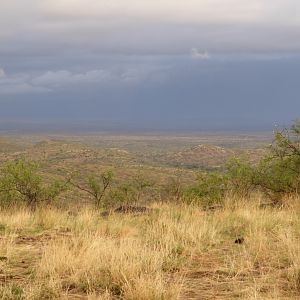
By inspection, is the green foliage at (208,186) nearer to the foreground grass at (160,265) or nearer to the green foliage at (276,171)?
the green foliage at (276,171)

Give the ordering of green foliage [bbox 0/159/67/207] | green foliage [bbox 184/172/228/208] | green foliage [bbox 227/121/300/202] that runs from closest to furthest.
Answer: green foliage [bbox 227/121/300/202] → green foliage [bbox 184/172/228/208] → green foliage [bbox 0/159/67/207]

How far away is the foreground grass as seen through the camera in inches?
235

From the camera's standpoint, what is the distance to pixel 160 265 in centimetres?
690

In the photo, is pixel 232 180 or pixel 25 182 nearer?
pixel 232 180

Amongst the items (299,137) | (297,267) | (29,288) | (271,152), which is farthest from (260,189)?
(29,288)

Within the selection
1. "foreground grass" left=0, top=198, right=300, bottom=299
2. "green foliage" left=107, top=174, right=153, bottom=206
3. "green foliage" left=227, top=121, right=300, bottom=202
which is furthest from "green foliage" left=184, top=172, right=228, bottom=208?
"foreground grass" left=0, top=198, right=300, bottom=299

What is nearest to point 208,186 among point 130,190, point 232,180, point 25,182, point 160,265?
point 232,180

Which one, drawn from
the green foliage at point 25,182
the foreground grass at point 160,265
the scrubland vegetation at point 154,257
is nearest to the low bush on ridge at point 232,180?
the green foliage at point 25,182

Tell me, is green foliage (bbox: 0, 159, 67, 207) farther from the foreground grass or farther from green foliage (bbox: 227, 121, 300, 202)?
the foreground grass

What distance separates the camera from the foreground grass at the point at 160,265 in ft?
19.6

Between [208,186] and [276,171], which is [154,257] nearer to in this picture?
[276,171]

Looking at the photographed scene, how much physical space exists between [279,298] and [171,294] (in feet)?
3.94

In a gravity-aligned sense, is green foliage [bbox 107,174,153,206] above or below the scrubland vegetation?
below

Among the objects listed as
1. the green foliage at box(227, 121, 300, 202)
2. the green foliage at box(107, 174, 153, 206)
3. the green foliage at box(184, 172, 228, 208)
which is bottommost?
the green foliage at box(107, 174, 153, 206)
